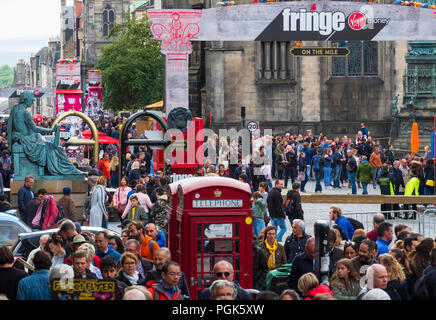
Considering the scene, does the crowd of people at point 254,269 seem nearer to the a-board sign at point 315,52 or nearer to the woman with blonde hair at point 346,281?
the woman with blonde hair at point 346,281

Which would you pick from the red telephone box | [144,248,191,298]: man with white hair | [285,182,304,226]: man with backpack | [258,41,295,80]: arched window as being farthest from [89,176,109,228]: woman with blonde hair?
[258,41,295,80]: arched window

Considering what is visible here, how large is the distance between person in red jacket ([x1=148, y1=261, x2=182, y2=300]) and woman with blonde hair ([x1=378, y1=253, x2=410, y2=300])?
212cm

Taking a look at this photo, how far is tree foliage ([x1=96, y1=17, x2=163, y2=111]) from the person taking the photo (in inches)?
2724

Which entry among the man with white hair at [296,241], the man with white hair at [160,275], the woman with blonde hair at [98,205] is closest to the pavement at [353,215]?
the woman with blonde hair at [98,205]

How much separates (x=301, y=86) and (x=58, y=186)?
908 inches

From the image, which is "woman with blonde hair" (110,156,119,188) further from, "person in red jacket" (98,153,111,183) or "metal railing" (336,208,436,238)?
"metal railing" (336,208,436,238)

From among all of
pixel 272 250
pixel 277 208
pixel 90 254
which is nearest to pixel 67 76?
pixel 277 208

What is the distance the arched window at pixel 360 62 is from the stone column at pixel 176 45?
70.2ft

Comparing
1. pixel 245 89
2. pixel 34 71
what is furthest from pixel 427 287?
pixel 34 71

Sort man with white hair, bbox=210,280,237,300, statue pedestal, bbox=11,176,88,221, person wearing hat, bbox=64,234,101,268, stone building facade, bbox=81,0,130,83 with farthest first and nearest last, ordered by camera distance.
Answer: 1. stone building facade, bbox=81,0,130,83
2. statue pedestal, bbox=11,176,88,221
3. person wearing hat, bbox=64,234,101,268
4. man with white hair, bbox=210,280,237,300

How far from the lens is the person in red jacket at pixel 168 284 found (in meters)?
9.99

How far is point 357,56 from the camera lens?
46.7 metres
